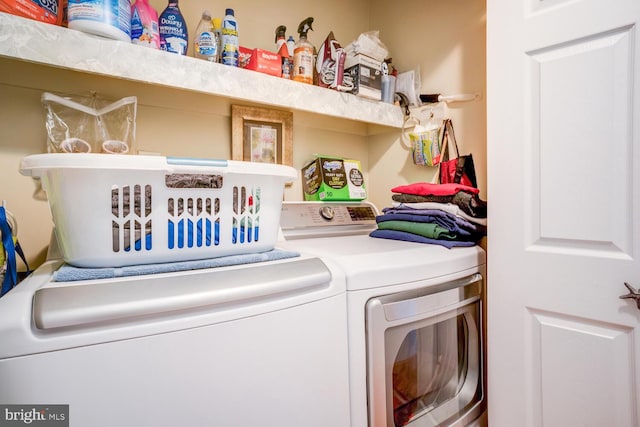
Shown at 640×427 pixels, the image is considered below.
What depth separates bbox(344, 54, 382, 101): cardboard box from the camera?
154 cm

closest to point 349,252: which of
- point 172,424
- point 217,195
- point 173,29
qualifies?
point 217,195

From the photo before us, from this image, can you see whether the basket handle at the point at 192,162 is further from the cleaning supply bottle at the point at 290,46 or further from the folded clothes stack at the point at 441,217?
the cleaning supply bottle at the point at 290,46

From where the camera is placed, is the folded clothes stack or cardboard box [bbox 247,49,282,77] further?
cardboard box [bbox 247,49,282,77]

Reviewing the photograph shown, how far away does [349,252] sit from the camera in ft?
3.29

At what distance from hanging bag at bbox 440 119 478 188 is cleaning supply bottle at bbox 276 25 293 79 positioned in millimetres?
797

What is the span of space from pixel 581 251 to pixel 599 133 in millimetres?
331

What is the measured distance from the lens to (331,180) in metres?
1.62

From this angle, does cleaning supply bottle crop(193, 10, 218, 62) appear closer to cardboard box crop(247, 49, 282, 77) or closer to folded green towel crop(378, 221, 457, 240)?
cardboard box crop(247, 49, 282, 77)

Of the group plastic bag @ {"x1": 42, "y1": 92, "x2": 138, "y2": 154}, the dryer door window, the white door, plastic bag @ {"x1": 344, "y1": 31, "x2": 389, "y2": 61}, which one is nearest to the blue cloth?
the white door

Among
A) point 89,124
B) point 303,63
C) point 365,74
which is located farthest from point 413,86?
point 89,124

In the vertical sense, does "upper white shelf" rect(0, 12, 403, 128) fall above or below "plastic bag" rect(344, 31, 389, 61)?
below

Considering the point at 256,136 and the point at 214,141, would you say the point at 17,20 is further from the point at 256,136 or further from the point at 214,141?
the point at 256,136

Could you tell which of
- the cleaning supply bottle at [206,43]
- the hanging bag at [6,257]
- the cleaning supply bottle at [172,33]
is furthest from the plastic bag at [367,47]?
the hanging bag at [6,257]

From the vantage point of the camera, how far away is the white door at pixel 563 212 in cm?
85
